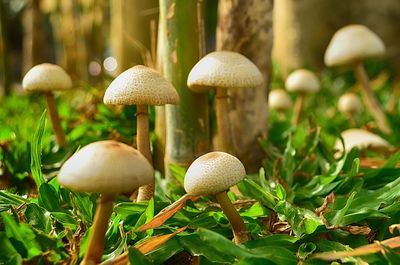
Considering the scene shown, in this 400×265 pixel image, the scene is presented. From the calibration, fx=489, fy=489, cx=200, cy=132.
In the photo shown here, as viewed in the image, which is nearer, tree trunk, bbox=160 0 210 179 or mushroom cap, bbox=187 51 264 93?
mushroom cap, bbox=187 51 264 93

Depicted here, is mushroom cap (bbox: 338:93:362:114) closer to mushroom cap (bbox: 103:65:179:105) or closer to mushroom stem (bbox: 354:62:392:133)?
mushroom stem (bbox: 354:62:392:133)

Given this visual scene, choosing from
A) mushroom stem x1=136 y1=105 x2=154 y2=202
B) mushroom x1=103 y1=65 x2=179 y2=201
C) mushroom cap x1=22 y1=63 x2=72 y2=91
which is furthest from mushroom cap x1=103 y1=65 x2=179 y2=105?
mushroom cap x1=22 y1=63 x2=72 y2=91

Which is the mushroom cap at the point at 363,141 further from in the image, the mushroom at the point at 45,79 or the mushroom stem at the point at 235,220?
the mushroom at the point at 45,79

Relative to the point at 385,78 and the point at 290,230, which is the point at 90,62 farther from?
the point at 290,230

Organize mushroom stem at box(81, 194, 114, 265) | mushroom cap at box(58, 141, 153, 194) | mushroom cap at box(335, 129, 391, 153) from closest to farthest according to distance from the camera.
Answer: mushroom cap at box(58, 141, 153, 194), mushroom stem at box(81, 194, 114, 265), mushroom cap at box(335, 129, 391, 153)

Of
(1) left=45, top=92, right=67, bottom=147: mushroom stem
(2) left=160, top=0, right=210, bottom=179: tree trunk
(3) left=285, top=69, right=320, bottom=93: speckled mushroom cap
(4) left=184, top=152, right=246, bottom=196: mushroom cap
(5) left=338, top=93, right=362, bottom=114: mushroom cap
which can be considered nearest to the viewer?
(4) left=184, top=152, right=246, bottom=196: mushroom cap

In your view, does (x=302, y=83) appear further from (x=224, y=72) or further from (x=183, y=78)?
(x=224, y=72)

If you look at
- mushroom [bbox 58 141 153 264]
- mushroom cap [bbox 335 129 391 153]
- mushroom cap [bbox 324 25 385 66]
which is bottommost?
mushroom cap [bbox 335 129 391 153]
